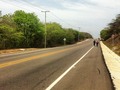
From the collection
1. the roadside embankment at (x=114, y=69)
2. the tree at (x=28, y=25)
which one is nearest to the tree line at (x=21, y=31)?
the tree at (x=28, y=25)

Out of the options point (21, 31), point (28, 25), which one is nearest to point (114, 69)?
point (21, 31)

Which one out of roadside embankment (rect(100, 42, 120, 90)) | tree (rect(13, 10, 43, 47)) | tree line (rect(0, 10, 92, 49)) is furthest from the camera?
tree (rect(13, 10, 43, 47))

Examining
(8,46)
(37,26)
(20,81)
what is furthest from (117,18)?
(20,81)

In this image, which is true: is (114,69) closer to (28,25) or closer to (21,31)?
(21,31)

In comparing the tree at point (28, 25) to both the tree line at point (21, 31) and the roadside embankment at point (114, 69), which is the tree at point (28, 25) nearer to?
the tree line at point (21, 31)

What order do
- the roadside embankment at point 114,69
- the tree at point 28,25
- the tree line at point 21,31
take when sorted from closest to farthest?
1. the roadside embankment at point 114,69
2. the tree line at point 21,31
3. the tree at point 28,25

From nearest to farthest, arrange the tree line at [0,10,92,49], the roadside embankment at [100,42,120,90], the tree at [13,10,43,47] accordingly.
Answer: the roadside embankment at [100,42,120,90] < the tree line at [0,10,92,49] < the tree at [13,10,43,47]

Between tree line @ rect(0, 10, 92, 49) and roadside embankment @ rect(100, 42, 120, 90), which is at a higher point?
tree line @ rect(0, 10, 92, 49)

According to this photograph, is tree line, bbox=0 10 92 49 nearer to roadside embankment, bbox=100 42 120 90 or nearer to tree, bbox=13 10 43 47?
tree, bbox=13 10 43 47

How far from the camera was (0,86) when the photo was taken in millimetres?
10383

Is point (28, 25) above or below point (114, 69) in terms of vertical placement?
above

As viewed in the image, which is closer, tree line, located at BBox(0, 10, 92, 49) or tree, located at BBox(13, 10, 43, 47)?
tree line, located at BBox(0, 10, 92, 49)

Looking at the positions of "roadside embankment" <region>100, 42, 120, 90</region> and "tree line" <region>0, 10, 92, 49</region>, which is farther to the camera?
"tree line" <region>0, 10, 92, 49</region>

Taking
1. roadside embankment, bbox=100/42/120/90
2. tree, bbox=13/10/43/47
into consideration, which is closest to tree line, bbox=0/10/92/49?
tree, bbox=13/10/43/47
